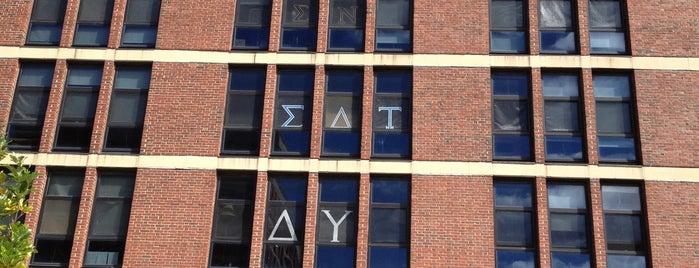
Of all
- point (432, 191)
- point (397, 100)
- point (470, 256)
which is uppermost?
point (397, 100)

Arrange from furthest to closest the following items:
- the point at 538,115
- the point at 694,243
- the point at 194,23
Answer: the point at 194,23, the point at 538,115, the point at 694,243

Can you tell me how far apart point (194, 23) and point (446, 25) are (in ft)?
20.3

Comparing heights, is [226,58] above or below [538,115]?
above

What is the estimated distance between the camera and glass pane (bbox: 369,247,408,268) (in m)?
15.9

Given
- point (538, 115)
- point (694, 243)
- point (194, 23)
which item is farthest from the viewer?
point (194, 23)

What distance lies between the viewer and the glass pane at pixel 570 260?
15.8m

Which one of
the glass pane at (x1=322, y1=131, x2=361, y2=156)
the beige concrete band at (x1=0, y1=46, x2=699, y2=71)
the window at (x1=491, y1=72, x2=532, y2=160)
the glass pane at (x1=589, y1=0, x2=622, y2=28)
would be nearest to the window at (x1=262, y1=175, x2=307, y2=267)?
the glass pane at (x1=322, y1=131, x2=361, y2=156)

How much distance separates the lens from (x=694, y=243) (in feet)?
50.9

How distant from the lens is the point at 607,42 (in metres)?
17.7

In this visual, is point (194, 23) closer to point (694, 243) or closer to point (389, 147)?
point (389, 147)

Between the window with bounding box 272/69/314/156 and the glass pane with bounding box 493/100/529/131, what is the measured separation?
439 centimetres

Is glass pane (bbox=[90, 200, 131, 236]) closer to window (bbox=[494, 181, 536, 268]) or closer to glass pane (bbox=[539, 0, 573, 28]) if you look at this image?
window (bbox=[494, 181, 536, 268])

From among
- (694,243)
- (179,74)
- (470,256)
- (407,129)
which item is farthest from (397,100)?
(694,243)

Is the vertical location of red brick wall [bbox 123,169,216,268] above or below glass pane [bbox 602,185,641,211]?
below
